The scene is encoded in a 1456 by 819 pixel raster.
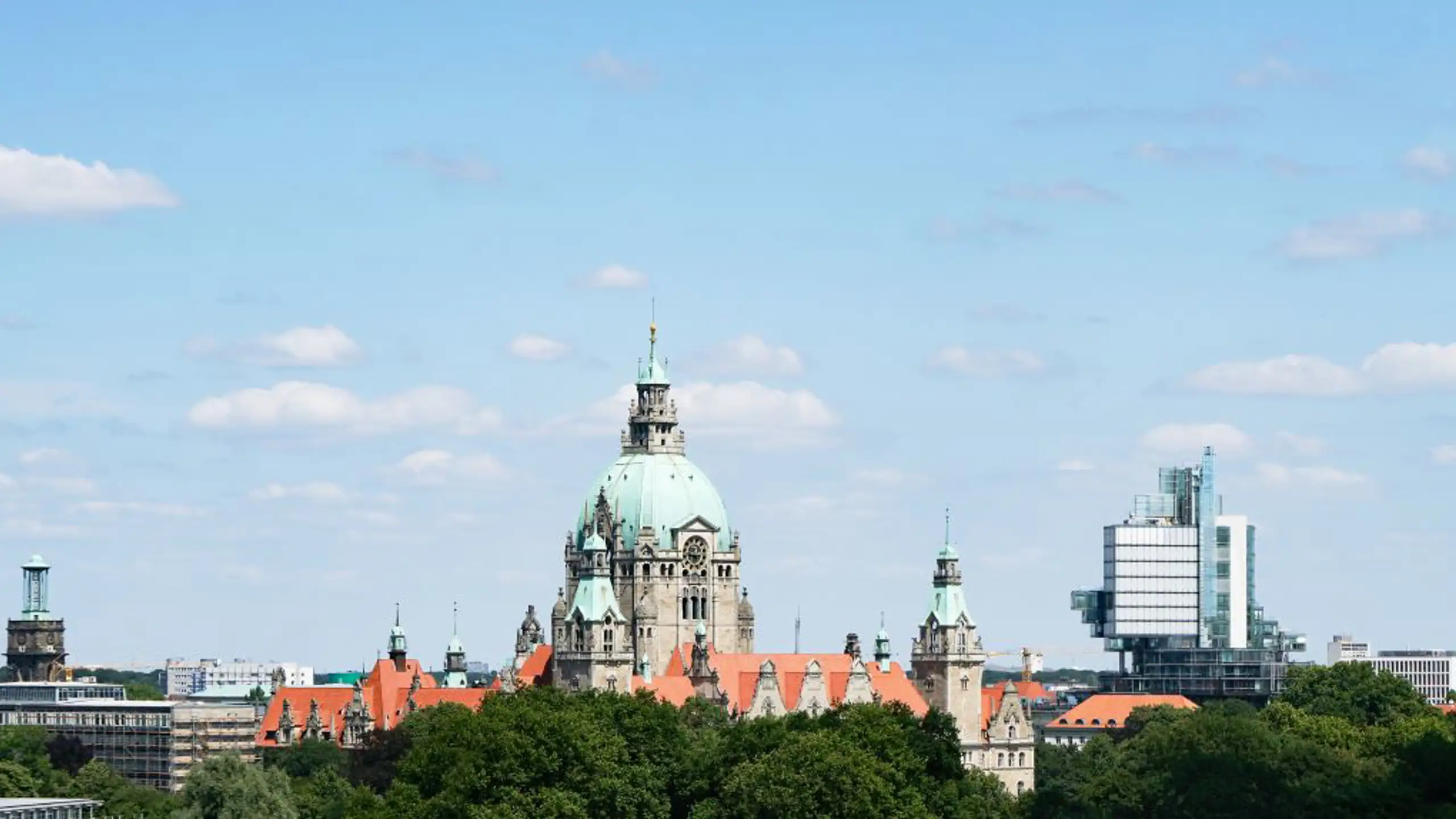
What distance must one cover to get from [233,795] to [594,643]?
4674 centimetres

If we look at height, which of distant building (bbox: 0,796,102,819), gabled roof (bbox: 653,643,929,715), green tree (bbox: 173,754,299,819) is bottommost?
distant building (bbox: 0,796,102,819)

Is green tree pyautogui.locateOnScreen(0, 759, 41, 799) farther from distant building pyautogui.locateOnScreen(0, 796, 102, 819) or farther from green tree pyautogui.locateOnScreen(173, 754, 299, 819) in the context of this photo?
green tree pyautogui.locateOnScreen(173, 754, 299, 819)

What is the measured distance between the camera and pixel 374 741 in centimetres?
18425

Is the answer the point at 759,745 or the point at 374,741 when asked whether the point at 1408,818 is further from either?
the point at 374,741

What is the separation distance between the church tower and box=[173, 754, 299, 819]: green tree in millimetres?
39687

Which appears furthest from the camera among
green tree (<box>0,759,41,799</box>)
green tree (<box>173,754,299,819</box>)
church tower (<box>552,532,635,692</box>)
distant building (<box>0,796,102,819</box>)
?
church tower (<box>552,532,635,692</box>)

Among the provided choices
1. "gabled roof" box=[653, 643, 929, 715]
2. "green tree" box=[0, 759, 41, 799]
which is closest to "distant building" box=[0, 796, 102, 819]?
"green tree" box=[0, 759, 41, 799]

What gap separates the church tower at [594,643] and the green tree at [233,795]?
3969cm

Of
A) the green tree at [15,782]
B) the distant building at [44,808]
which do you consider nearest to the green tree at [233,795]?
the distant building at [44,808]

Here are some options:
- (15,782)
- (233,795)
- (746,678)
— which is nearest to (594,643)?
(746,678)

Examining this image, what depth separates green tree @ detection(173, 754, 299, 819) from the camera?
142 m

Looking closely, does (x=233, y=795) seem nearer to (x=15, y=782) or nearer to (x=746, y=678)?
(x=15, y=782)

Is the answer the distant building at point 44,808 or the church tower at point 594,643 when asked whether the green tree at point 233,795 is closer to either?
the distant building at point 44,808

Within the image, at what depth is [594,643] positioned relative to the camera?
616ft
